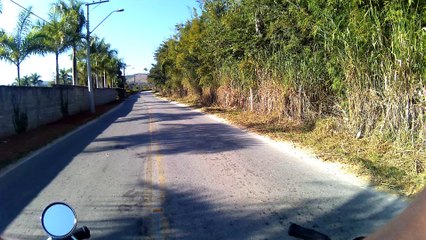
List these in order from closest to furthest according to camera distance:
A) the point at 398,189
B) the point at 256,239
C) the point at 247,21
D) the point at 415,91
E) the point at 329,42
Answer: the point at 256,239, the point at 398,189, the point at 415,91, the point at 329,42, the point at 247,21

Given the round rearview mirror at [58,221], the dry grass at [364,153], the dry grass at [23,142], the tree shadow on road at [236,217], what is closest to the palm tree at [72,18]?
the dry grass at [23,142]

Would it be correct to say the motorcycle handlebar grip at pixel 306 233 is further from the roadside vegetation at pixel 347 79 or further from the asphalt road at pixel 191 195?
the roadside vegetation at pixel 347 79

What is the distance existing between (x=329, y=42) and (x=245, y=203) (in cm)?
631

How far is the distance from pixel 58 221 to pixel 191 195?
15.5 feet

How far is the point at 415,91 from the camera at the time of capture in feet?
27.8

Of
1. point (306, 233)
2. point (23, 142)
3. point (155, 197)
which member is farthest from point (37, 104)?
point (306, 233)

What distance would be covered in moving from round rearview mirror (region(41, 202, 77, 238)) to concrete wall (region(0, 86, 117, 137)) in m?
15.1

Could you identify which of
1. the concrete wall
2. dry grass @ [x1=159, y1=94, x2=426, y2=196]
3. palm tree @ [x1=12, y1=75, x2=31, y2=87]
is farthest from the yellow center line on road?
palm tree @ [x1=12, y1=75, x2=31, y2=87]

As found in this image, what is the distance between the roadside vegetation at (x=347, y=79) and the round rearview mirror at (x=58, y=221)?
18.3 ft

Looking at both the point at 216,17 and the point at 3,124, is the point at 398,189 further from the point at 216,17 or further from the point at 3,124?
the point at 216,17

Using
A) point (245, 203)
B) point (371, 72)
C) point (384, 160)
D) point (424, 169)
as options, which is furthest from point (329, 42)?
point (245, 203)

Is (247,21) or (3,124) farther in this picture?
(247,21)

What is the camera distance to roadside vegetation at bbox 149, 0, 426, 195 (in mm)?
8258

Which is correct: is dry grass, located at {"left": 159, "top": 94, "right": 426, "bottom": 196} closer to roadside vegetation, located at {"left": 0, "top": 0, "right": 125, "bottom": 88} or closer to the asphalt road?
the asphalt road
